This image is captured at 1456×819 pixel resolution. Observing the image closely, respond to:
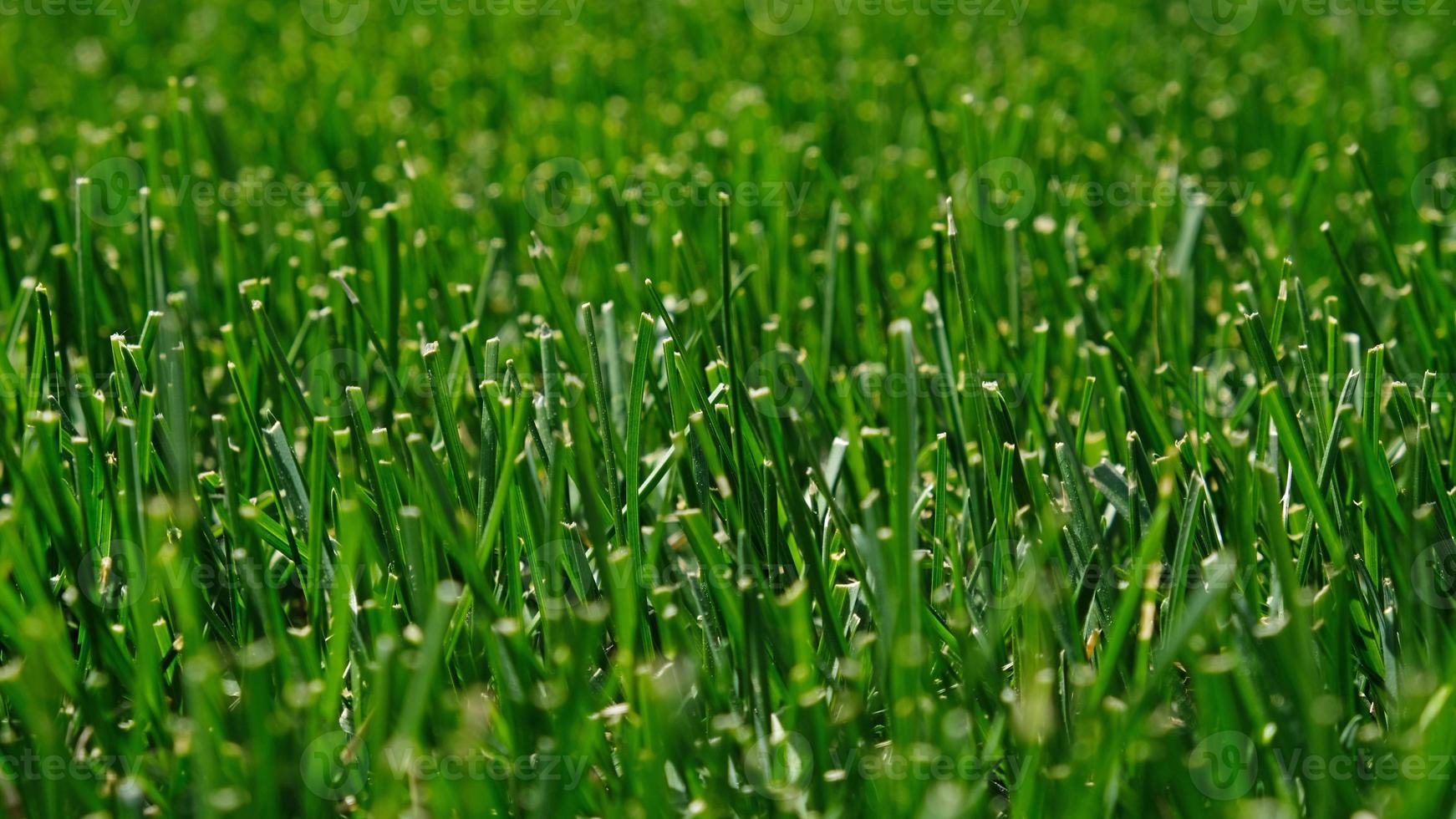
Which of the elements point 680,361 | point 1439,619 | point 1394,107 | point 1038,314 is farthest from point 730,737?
point 1394,107

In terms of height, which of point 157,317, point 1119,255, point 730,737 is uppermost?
point 157,317

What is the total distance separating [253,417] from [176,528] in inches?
5.5

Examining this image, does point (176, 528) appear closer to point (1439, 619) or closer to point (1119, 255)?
point (1439, 619)

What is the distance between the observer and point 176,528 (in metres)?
1.29

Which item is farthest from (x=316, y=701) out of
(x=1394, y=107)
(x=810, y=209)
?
(x=1394, y=107)

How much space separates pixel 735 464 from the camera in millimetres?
1214

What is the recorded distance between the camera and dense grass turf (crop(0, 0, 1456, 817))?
94cm

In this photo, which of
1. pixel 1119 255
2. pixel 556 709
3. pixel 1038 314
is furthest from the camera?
pixel 1119 255

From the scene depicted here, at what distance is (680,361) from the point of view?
1237 millimetres

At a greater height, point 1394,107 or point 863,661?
point 1394,107

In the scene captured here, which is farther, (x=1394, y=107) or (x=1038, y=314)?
(x=1394, y=107)

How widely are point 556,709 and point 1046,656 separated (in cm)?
41

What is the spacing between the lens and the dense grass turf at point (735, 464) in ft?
3.10

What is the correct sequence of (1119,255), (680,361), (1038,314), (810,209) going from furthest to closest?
(810,209) → (1119,255) → (1038,314) → (680,361)
